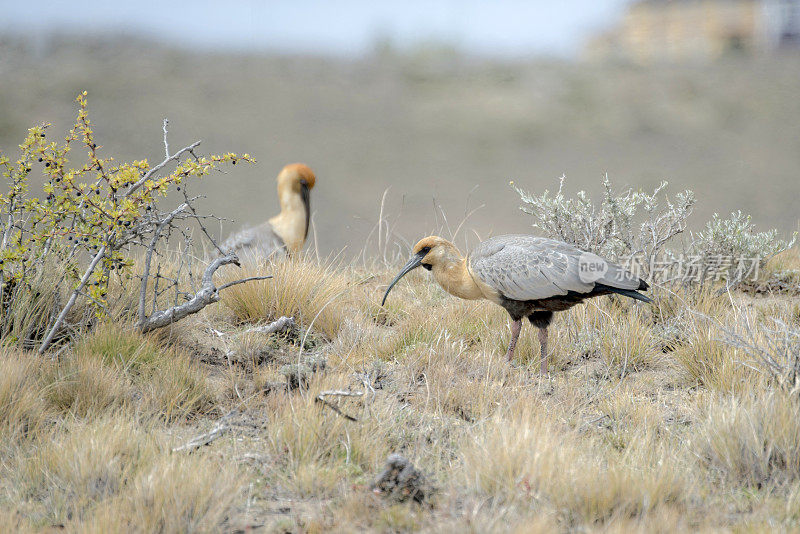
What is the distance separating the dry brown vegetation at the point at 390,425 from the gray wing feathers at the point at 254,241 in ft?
4.62

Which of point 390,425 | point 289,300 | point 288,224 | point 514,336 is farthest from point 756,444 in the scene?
point 288,224

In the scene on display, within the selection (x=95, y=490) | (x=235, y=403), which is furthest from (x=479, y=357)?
(x=95, y=490)

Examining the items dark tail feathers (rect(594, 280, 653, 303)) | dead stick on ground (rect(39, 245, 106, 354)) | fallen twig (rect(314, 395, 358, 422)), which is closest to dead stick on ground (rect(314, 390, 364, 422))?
fallen twig (rect(314, 395, 358, 422))

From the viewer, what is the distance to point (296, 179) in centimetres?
639

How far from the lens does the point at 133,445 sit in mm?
2672

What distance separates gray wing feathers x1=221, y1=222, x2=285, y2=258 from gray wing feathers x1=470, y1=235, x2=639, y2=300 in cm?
238

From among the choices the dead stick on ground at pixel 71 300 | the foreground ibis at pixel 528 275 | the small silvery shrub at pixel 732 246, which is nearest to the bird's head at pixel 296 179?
the foreground ibis at pixel 528 275

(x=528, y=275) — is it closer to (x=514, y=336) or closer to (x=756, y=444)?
(x=514, y=336)

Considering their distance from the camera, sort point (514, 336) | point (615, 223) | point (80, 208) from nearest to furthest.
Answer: point (80, 208), point (514, 336), point (615, 223)

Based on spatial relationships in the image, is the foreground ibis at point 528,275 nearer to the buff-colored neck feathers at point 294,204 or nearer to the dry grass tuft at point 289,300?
the dry grass tuft at point 289,300

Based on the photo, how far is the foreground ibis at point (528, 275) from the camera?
369cm

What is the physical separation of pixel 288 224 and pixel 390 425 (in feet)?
11.7

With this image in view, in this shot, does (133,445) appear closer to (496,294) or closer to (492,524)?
(492,524)

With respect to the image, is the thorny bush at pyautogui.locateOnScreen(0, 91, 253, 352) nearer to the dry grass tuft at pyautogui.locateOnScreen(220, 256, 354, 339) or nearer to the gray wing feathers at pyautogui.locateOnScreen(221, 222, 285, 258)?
the dry grass tuft at pyautogui.locateOnScreen(220, 256, 354, 339)
